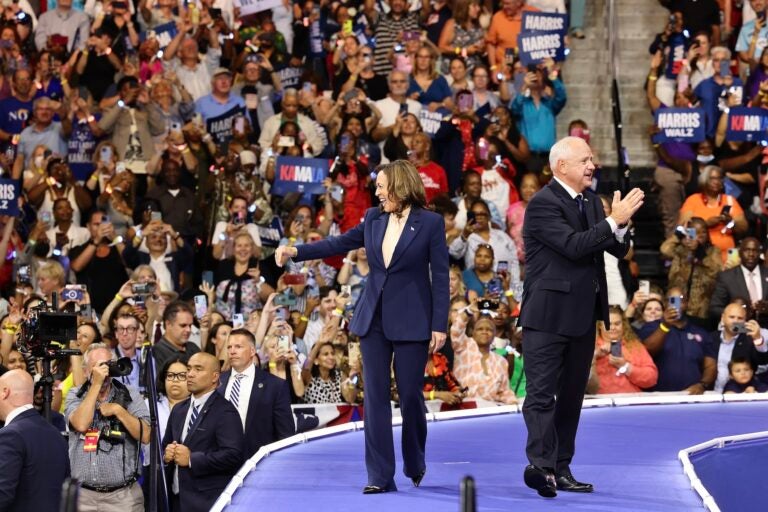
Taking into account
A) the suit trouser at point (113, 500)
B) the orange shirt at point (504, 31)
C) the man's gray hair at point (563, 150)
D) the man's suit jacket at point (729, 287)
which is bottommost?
the suit trouser at point (113, 500)

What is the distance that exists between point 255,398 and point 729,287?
541 cm

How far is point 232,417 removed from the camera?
8.98 meters

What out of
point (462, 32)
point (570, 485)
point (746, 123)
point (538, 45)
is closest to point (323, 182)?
point (538, 45)

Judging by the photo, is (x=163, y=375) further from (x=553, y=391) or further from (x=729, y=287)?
(x=729, y=287)

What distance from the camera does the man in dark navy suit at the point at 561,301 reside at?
7207mm

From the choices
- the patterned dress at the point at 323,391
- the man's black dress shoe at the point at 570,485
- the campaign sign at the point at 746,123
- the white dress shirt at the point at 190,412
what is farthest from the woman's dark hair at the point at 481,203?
the man's black dress shoe at the point at 570,485

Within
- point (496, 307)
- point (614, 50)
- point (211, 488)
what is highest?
point (614, 50)

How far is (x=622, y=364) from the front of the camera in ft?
38.6

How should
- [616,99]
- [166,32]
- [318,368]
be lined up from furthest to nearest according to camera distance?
[166,32] → [616,99] → [318,368]

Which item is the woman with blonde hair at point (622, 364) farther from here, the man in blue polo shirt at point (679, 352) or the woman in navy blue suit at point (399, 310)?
the woman in navy blue suit at point (399, 310)

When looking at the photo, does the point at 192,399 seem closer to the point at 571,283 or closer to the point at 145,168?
the point at 571,283

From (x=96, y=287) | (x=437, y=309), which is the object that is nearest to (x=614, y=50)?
(x=96, y=287)

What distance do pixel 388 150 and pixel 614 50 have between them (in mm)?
3285

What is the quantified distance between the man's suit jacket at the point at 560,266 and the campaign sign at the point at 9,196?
737 centimetres
